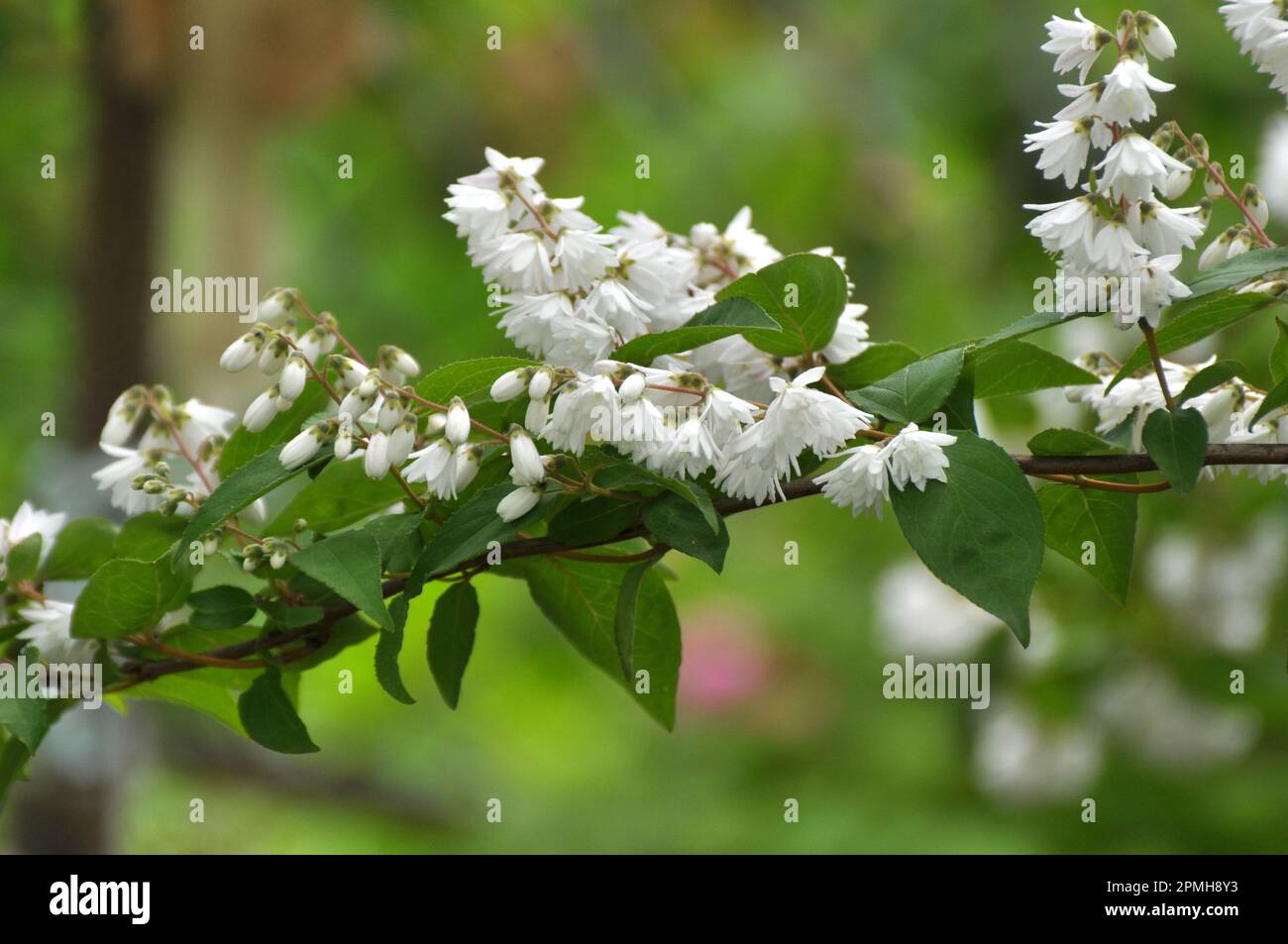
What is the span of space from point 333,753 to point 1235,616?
79.3 inches

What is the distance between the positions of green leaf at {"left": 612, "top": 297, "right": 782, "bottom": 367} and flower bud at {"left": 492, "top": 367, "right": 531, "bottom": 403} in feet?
0.11

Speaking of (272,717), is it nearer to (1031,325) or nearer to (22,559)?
(22,559)

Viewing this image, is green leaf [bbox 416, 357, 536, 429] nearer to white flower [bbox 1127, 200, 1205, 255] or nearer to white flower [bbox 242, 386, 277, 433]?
white flower [bbox 242, 386, 277, 433]

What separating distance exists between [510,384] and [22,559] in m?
0.22

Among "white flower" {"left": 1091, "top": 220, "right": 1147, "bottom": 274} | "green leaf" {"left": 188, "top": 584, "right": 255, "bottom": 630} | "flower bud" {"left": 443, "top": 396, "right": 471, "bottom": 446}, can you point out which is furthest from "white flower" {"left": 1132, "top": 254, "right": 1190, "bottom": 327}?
"green leaf" {"left": 188, "top": 584, "right": 255, "bottom": 630}

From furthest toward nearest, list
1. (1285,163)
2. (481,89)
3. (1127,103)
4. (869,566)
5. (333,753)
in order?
(333,753) → (481,89) → (869,566) → (1285,163) → (1127,103)

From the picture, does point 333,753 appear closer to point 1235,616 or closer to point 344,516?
point 1235,616

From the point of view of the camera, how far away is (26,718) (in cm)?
45

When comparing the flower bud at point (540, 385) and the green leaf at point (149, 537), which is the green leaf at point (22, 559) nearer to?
the green leaf at point (149, 537)

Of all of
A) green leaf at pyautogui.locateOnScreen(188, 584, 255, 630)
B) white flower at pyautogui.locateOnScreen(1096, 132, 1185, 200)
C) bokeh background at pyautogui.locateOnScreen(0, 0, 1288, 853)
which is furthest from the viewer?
bokeh background at pyautogui.locateOnScreen(0, 0, 1288, 853)

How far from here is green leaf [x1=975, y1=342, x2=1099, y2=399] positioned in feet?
1.44

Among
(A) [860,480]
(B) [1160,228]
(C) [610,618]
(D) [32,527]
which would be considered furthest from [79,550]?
(B) [1160,228]

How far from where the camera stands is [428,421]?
468 millimetres
